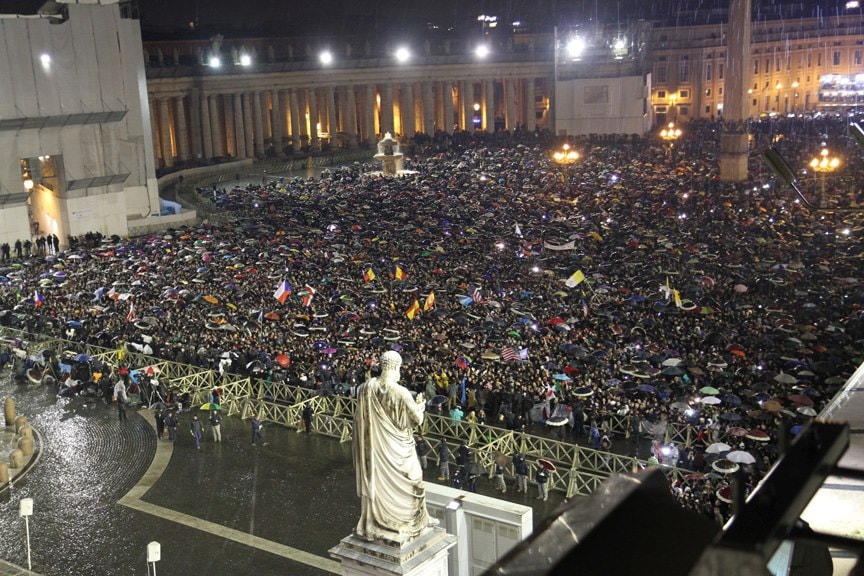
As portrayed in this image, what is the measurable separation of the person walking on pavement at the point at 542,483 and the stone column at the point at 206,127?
222ft

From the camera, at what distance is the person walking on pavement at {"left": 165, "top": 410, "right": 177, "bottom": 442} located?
26156mm

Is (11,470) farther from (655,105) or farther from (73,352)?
(655,105)

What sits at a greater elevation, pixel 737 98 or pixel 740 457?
pixel 737 98

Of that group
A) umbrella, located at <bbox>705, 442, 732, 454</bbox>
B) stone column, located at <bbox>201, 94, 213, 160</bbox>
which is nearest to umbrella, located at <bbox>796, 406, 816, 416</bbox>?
umbrella, located at <bbox>705, 442, 732, 454</bbox>

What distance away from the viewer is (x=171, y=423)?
26141 millimetres

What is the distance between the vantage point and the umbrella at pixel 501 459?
2217 centimetres

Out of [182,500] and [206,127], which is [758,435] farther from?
[206,127]

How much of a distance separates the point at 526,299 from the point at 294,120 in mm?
63025

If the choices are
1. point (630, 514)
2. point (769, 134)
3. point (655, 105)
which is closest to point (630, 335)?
point (630, 514)

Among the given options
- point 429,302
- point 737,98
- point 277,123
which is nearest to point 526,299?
point 429,302

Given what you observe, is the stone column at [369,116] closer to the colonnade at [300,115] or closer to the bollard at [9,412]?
the colonnade at [300,115]

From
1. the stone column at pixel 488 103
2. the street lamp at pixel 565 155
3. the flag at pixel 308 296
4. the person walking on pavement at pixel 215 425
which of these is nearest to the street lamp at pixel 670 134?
the street lamp at pixel 565 155

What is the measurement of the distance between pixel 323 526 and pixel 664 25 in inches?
4164

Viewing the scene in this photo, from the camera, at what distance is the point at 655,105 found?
119188mm
